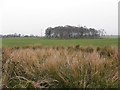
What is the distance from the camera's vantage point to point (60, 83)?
4.61 metres

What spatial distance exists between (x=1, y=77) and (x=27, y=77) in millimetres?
507

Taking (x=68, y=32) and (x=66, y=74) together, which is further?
(x=68, y=32)

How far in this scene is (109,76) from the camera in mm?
4629

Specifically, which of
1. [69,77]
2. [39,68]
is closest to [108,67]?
[69,77]

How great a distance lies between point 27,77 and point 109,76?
1.54 meters

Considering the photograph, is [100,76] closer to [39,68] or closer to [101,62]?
[101,62]

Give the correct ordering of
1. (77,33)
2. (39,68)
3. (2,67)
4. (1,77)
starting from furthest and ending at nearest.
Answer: (77,33)
(2,67)
(39,68)
(1,77)

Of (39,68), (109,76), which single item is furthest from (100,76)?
(39,68)

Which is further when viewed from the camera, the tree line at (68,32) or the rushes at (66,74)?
the tree line at (68,32)

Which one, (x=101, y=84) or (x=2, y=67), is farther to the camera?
(x=2, y=67)

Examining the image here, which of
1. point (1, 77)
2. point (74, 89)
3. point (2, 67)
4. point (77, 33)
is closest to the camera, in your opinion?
point (74, 89)

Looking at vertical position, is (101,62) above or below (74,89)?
above

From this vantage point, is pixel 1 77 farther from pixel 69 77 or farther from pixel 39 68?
pixel 69 77

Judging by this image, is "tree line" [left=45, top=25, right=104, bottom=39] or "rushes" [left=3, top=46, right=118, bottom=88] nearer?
"rushes" [left=3, top=46, right=118, bottom=88]
